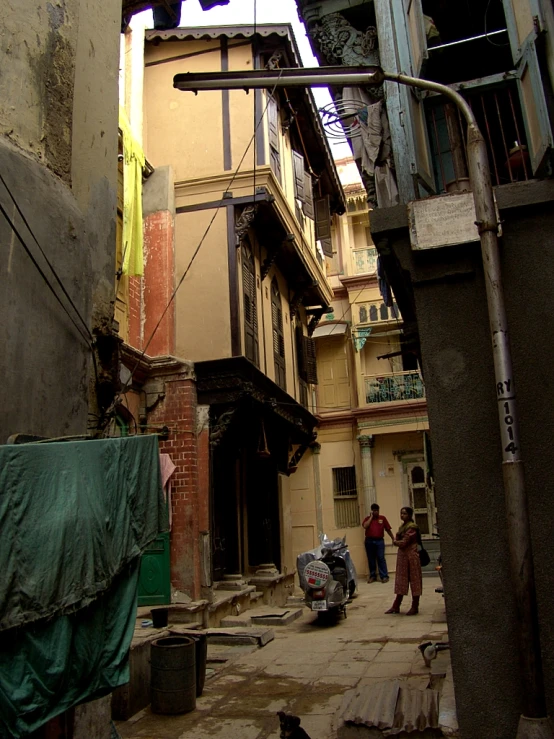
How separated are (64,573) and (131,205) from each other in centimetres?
713

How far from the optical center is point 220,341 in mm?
11805

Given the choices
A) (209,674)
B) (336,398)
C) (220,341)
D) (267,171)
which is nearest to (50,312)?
(209,674)

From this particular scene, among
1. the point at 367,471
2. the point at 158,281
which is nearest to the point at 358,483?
the point at 367,471

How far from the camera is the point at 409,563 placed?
10383 millimetres

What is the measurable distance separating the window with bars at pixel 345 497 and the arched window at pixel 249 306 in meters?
10.4

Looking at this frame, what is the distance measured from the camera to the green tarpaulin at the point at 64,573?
3523 millimetres

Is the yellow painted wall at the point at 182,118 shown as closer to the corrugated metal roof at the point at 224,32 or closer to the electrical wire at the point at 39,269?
the corrugated metal roof at the point at 224,32

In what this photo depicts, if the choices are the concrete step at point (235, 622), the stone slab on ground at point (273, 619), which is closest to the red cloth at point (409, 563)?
the stone slab on ground at point (273, 619)

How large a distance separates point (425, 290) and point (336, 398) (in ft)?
62.0

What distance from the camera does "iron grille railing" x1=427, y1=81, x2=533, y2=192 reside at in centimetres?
503

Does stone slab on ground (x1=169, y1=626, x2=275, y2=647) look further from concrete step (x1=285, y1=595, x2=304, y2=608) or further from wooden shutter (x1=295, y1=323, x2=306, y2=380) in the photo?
wooden shutter (x1=295, y1=323, x2=306, y2=380)

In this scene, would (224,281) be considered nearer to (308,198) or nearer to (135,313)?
(135,313)

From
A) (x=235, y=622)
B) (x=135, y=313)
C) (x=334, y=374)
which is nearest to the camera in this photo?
(x=235, y=622)

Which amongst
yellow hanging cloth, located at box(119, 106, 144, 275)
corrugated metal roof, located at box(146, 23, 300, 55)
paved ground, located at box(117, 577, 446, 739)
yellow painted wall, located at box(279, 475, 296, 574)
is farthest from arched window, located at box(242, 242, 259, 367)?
paved ground, located at box(117, 577, 446, 739)
